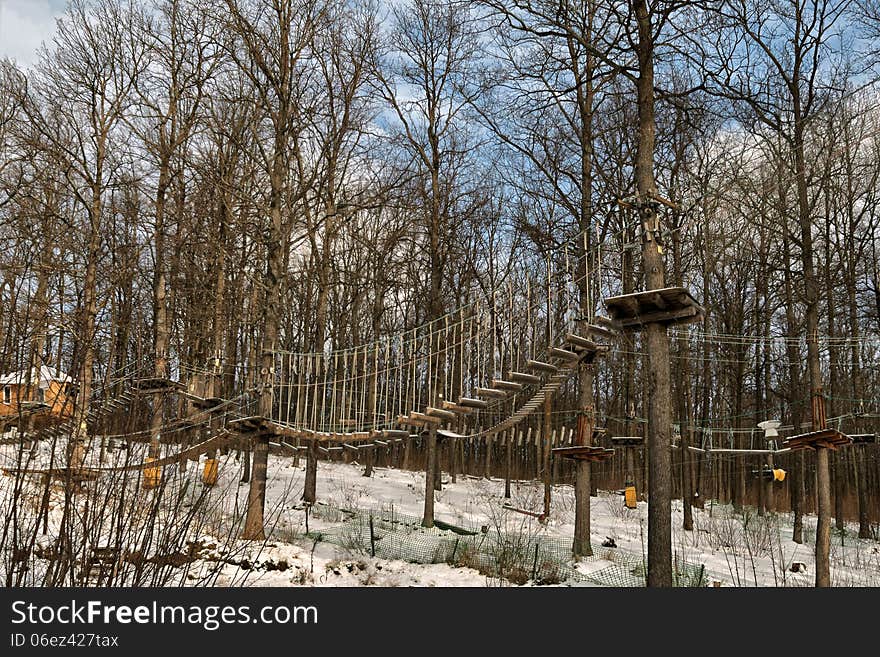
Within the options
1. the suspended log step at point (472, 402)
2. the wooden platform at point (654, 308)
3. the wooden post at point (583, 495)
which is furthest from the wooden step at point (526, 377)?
the wooden post at point (583, 495)

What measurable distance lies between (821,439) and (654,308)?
493 centimetres

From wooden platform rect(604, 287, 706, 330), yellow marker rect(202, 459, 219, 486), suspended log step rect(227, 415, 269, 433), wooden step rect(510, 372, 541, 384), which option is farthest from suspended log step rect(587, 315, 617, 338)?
suspended log step rect(227, 415, 269, 433)

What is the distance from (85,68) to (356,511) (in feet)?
37.5

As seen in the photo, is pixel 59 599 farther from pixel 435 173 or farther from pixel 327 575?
pixel 435 173

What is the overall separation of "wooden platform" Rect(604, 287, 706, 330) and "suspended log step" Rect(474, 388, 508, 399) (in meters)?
1.66

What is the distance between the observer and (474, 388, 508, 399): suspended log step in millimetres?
8891

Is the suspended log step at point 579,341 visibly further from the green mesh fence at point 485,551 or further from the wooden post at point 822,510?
the wooden post at point 822,510

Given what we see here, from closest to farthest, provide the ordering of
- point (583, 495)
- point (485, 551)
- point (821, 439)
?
1. point (821, 439)
2. point (485, 551)
3. point (583, 495)

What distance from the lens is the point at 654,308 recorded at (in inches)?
338

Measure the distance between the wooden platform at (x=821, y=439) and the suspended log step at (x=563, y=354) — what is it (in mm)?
5081

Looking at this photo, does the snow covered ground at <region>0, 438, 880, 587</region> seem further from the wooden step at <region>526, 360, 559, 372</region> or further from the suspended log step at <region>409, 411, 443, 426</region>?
the wooden step at <region>526, 360, 559, 372</region>

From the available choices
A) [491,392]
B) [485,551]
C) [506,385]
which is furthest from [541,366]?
[485,551]

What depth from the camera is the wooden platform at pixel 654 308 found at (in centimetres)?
829

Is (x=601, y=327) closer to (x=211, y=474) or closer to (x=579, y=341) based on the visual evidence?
(x=579, y=341)
